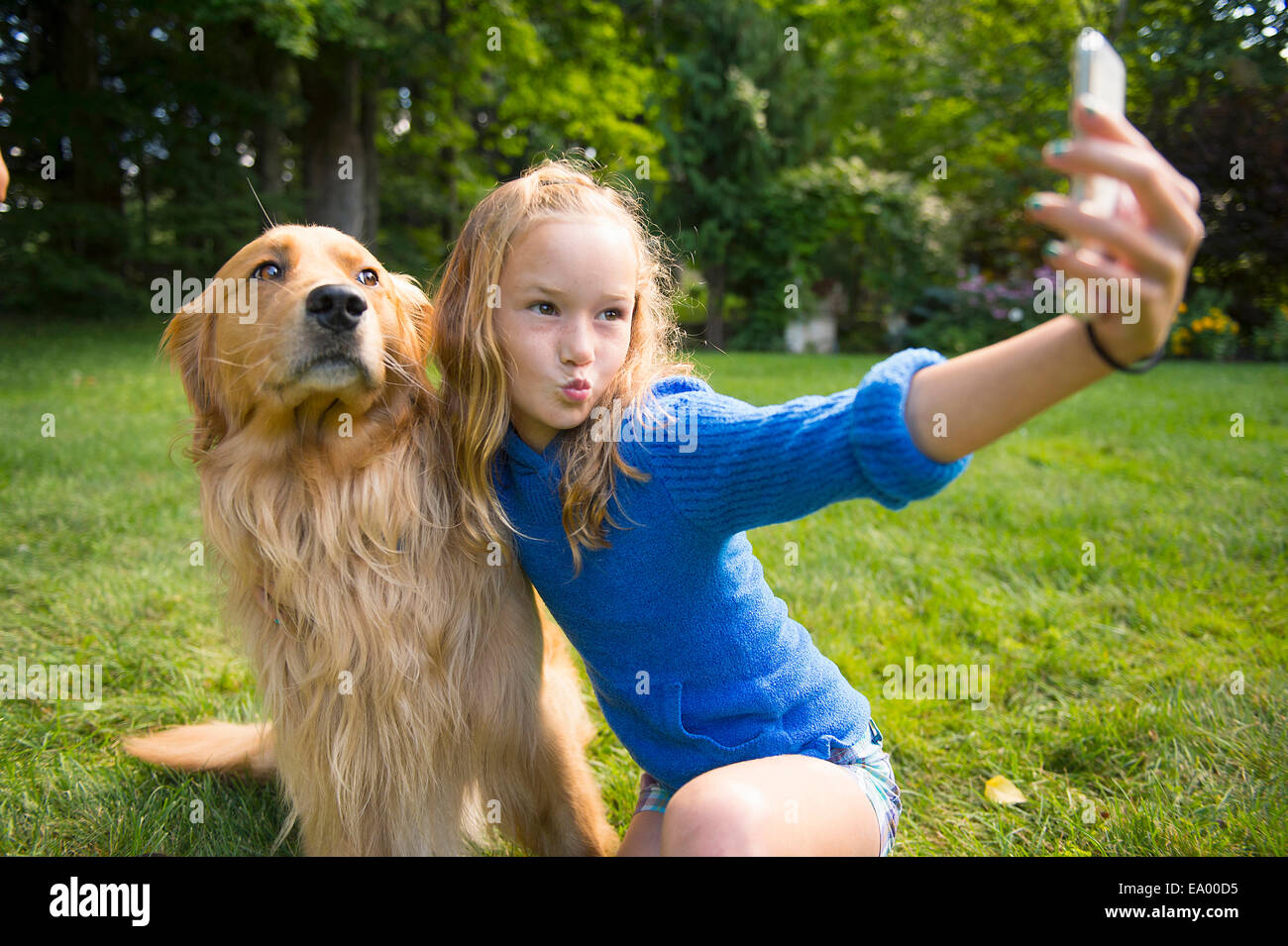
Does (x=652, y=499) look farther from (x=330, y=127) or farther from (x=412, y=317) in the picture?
(x=330, y=127)

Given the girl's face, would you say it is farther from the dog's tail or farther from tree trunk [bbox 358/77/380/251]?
tree trunk [bbox 358/77/380/251]

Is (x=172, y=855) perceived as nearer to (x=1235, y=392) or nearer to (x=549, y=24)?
(x=1235, y=392)

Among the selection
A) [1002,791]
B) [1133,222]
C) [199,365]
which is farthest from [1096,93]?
[1002,791]

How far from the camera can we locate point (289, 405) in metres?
1.83

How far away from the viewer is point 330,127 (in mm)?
14141

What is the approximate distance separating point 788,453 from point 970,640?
2.43 meters

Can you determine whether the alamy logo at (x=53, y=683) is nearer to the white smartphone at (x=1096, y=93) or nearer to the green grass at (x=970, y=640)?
the green grass at (x=970, y=640)

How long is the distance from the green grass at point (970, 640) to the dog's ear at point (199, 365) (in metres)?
0.06

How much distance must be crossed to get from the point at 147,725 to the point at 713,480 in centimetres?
244

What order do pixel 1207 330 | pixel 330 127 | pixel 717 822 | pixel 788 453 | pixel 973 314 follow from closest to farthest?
pixel 788 453 < pixel 717 822 < pixel 1207 330 < pixel 330 127 < pixel 973 314

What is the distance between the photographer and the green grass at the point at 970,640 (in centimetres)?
237
